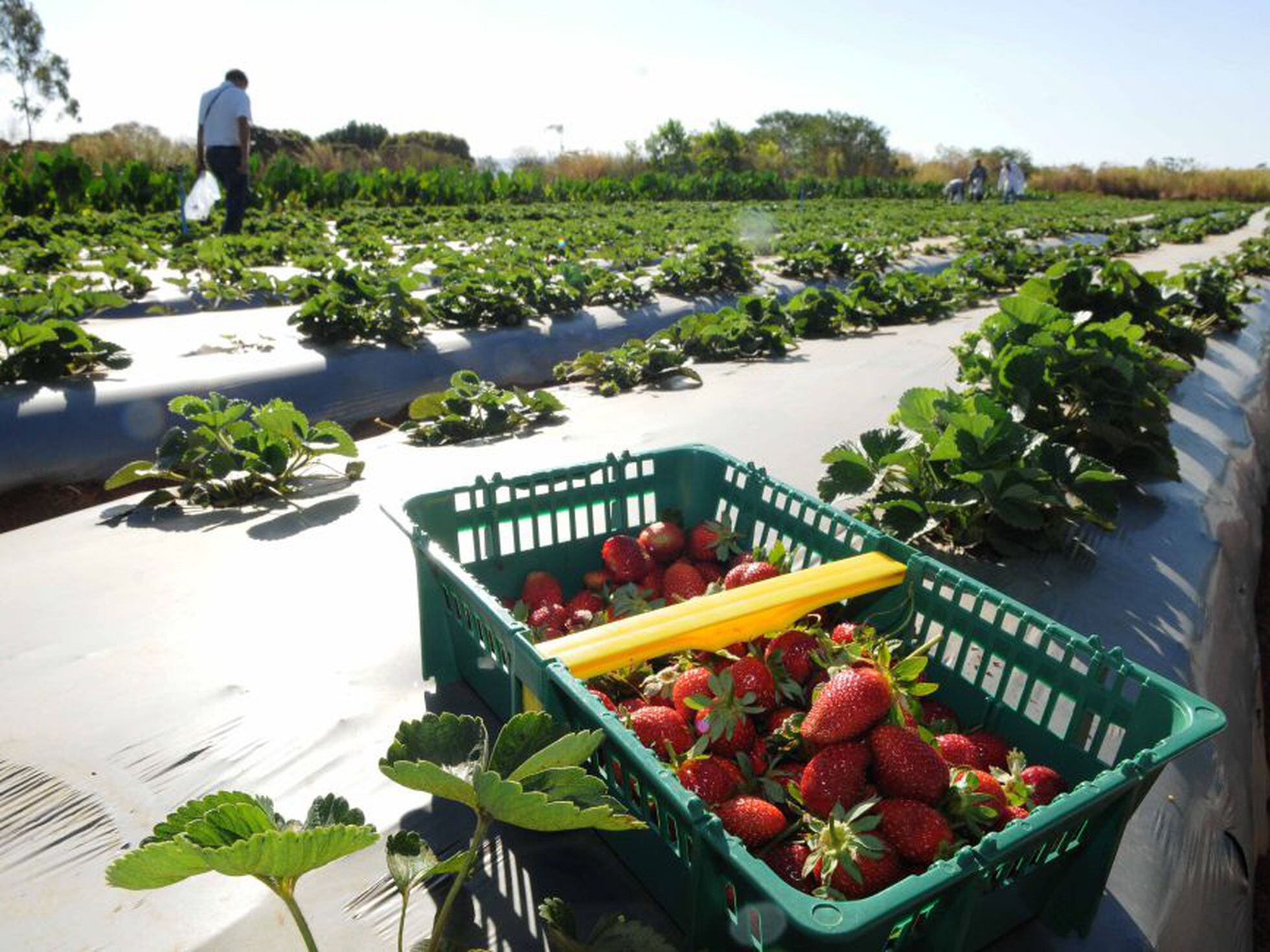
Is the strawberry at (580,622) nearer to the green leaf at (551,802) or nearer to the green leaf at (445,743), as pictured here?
the green leaf at (445,743)

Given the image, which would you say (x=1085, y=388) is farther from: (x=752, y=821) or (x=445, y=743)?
(x=445, y=743)

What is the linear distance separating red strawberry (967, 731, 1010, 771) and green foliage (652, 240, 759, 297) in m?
5.88

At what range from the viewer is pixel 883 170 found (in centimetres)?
4644

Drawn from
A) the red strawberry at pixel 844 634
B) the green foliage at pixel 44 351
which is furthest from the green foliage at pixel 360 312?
the red strawberry at pixel 844 634

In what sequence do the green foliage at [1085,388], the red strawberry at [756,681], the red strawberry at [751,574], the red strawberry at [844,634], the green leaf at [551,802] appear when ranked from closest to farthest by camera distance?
the green leaf at [551,802], the red strawberry at [756,681], the red strawberry at [844,634], the red strawberry at [751,574], the green foliage at [1085,388]

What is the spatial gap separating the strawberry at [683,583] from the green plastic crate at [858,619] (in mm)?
220

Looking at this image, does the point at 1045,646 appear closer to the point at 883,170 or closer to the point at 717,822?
the point at 717,822

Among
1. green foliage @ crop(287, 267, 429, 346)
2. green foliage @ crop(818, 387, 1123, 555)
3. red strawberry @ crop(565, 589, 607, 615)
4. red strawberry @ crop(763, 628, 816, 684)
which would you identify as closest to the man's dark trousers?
green foliage @ crop(287, 267, 429, 346)

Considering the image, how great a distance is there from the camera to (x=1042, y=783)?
1298 millimetres

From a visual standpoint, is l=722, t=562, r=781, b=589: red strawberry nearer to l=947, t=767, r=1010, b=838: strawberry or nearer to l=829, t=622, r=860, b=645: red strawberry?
l=829, t=622, r=860, b=645: red strawberry

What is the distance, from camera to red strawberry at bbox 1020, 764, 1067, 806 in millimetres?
1281

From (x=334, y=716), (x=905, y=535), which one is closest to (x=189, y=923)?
(x=334, y=716)

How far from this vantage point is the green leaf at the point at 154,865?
2.46 ft

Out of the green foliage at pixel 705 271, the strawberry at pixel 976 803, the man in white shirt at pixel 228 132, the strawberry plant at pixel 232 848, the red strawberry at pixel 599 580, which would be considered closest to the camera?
the strawberry plant at pixel 232 848
